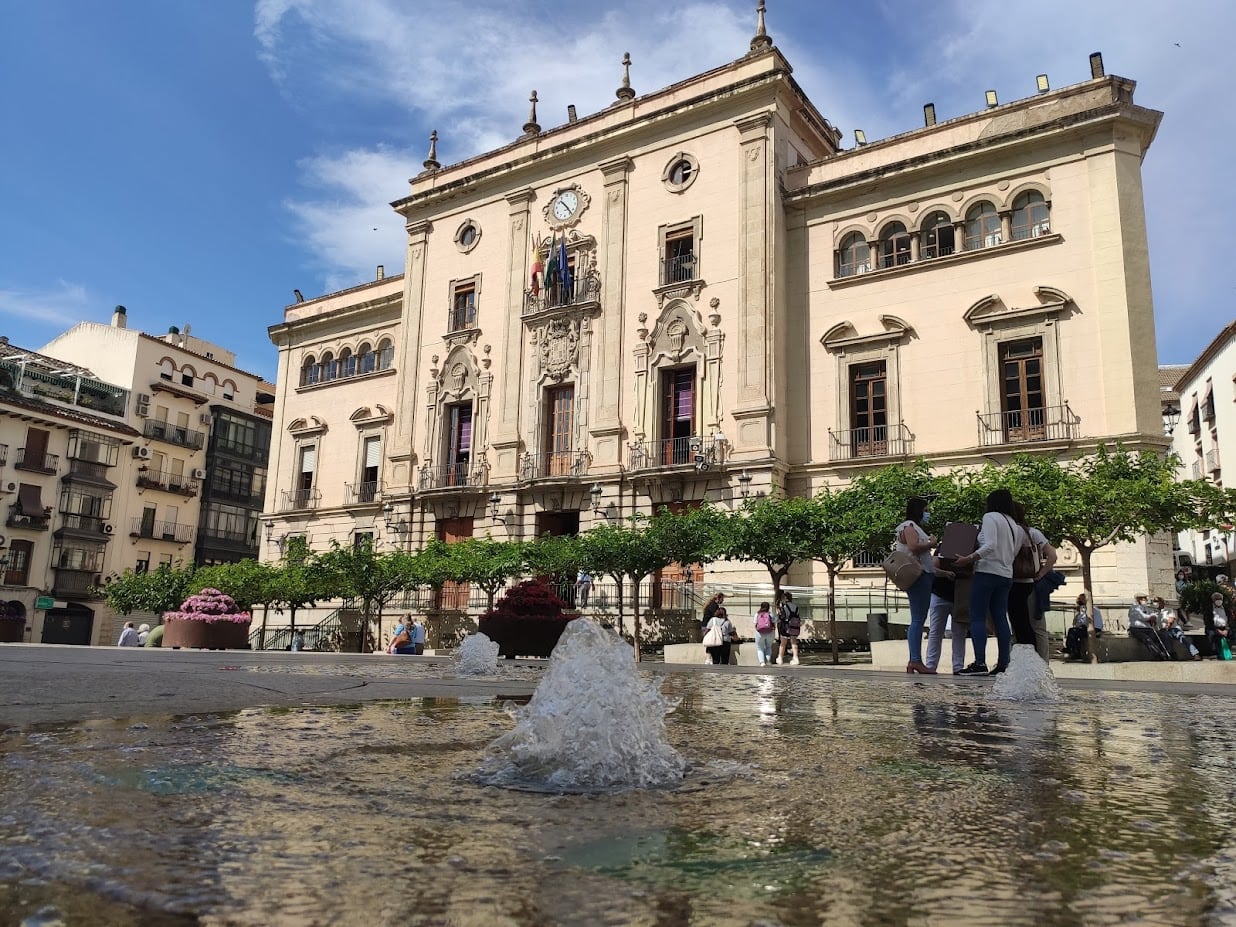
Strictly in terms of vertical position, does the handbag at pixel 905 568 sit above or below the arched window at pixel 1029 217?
below

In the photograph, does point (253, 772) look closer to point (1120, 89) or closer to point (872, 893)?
point (872, 893)

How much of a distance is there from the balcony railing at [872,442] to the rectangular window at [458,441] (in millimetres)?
11479

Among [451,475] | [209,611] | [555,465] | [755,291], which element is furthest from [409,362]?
[209,611]

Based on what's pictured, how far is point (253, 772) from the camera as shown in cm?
208

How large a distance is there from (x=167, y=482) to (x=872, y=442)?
1395 inches

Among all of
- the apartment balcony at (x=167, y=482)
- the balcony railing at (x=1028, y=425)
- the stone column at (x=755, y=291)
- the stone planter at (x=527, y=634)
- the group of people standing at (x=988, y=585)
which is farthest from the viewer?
the apartment balcony at (x=167, y=482)

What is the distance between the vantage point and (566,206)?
28609mm

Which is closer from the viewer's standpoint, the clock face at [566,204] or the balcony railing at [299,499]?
the clock face at [566,204]

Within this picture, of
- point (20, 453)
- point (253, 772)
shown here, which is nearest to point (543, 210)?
point (20, 453)

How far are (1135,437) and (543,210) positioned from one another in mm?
17856

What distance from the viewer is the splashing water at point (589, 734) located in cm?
210

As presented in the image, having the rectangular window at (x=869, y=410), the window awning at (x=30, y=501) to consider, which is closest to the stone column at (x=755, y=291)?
the rectangular window at (x=869, y=410)

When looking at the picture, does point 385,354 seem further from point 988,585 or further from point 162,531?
point 988,585

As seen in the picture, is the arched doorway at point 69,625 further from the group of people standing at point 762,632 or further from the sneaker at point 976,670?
the sneaker at point 976,670
